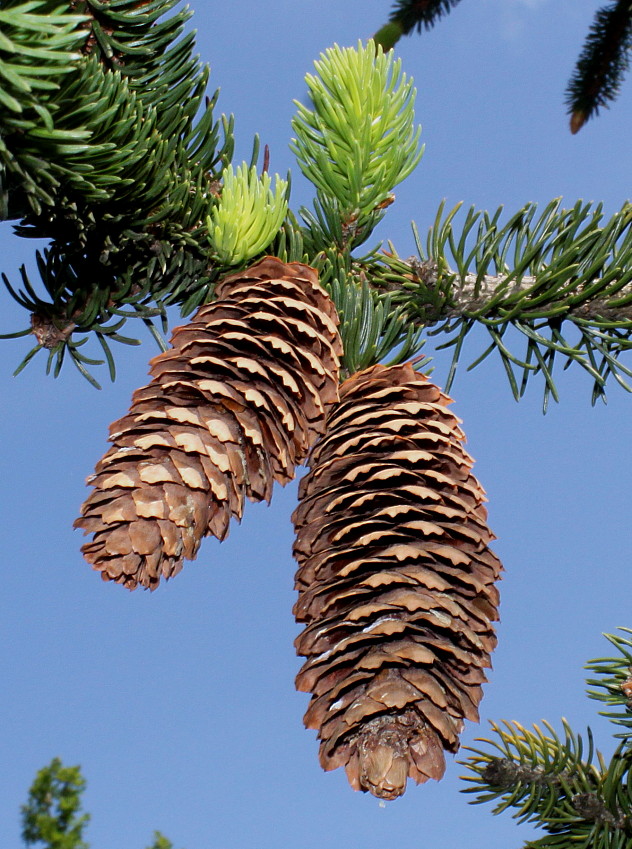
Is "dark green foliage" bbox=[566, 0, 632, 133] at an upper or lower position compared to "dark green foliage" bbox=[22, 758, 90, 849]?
upper

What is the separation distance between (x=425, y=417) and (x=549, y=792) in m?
0.83

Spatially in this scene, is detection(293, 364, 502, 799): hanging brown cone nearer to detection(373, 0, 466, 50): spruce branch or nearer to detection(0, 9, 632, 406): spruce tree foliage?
detection(0, 9, 632, 406): spruce tree foliage

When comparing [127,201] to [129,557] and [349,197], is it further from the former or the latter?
[129,557]

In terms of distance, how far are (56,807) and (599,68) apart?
7694 millimetres

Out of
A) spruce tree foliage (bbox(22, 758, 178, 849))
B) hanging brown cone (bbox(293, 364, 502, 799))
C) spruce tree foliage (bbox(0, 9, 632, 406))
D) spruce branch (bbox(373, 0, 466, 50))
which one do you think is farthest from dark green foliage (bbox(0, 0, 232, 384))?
spruce tree foliage (bbox(22, 758, 178, 849))

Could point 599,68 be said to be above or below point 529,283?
above

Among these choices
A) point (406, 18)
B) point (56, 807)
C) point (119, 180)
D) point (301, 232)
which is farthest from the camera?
point (56, 807)

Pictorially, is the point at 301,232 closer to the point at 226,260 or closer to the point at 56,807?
the point at 226,260

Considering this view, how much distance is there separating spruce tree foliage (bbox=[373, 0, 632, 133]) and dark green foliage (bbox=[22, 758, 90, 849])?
23.7ft

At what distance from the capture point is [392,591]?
0.99m

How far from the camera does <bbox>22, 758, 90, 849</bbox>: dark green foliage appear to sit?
26.0ft

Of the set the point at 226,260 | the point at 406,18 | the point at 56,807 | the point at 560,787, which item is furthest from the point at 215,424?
the point at 56,807

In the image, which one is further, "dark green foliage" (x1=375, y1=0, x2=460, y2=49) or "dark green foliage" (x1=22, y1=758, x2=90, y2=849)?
"dark green foliage" (x1=22, y1=758, x2=90, y2=849)

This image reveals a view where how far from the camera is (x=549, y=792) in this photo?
1531 millimetres
